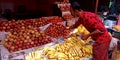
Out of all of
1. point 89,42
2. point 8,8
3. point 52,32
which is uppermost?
point 8,8

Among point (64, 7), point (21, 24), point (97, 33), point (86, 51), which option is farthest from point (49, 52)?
point (64, 7)

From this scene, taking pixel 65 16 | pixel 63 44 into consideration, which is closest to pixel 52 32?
pixel 63 44

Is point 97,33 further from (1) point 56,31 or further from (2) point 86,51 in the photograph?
(1) point 56,31

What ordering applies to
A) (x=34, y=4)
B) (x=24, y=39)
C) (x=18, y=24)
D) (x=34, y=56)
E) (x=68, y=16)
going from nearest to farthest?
(x=34, y=56)
(x=24, y=39)
(x=18, y=24)
(x=68, y=16)
(x=34, y=4)

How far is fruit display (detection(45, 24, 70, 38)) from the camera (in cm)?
322

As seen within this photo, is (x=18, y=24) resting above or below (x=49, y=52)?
above

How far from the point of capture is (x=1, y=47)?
260 centimetres

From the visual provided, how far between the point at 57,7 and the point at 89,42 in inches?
53.9

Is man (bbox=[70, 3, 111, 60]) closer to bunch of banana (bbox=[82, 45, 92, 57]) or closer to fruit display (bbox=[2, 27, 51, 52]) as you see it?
bunch of banana (bbox=[82, 45, 92, 57])

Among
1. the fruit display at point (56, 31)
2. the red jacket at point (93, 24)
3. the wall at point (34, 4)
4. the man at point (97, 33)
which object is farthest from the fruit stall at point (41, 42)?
the wall at point (34, 4)

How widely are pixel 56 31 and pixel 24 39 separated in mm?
748

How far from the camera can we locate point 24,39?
9.14ft

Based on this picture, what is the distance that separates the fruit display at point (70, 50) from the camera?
265 cm

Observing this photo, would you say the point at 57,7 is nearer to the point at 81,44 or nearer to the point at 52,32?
the point at 52,32
